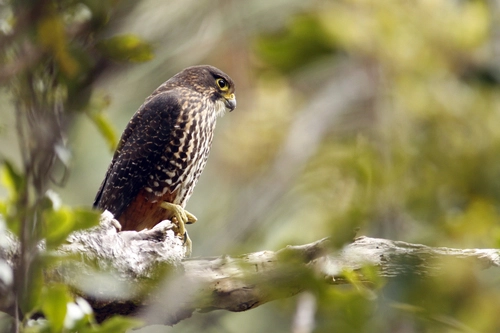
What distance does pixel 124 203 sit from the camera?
4379 mm

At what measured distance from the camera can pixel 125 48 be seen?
97.6 inches

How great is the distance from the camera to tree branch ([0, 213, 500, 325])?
104 inches

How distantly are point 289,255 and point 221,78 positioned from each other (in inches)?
115

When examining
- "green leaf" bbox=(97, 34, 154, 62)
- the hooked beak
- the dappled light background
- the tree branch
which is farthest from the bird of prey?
"green leaf" bbox=(97, 34, 154, 62)

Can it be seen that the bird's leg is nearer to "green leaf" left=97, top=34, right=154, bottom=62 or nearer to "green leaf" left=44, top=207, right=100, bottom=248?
"green leaf" left=97, top=34, right=154, bottom=62

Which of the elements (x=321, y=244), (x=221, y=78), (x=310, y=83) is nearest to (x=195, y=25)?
(x=321, y=244)

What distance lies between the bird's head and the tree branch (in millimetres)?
1468

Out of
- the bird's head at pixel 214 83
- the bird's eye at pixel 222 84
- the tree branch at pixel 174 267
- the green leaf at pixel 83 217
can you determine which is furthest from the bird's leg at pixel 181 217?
the green leaf at pixel 83 217

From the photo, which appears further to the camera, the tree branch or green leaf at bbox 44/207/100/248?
the tree branch

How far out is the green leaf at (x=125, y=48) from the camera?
8.05ft

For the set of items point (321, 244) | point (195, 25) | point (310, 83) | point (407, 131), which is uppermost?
point (310, 83)

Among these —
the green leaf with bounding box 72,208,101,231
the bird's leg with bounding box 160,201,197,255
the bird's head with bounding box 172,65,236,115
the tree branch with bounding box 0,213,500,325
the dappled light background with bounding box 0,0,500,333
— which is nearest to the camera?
the green leaf with bounding box 72,208,101,231

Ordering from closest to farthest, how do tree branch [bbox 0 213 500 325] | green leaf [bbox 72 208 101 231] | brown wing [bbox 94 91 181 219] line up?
green leaf [bbox 72 208 101 231] < tree branch [bbox 0 213 500 325] < brown wing [bbox 94 91 181 219]

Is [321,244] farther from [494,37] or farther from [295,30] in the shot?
[494,37]
